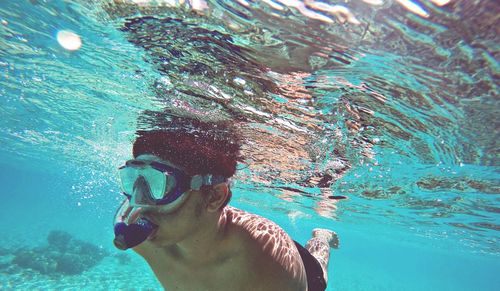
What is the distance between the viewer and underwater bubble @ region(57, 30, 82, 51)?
6.74 m

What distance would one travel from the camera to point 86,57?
7.70 metres

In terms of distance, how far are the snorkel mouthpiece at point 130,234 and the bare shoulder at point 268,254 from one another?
4.54 ft

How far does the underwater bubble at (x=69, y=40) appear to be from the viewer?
674 cm

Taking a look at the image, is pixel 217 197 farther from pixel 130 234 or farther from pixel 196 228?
pixel 130 234

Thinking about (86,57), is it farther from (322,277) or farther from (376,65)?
(322,277)

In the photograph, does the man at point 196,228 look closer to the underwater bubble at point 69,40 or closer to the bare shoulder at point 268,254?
the bare shoulder at point 268,254

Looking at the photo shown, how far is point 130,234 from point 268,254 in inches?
77.0

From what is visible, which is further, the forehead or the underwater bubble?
the underwater bubble

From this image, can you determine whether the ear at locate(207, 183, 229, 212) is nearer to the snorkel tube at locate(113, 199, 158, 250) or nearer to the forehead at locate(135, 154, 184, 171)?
the forehead at locate(135, 154, 184, 171)

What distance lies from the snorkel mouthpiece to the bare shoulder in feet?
4.54

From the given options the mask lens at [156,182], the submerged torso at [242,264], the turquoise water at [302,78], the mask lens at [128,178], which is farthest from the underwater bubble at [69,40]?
the submerged torso at [242,264]

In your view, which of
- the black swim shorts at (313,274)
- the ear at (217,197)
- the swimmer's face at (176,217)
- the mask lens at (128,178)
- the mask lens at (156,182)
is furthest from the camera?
the black swim shorts at (313,274)

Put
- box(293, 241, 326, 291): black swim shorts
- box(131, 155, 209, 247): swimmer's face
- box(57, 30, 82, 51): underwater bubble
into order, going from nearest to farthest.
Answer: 1. box(131, 155, 209, 247): swimmer's face
2. box(293, 241, 326, 291): black swim shorts
3. box(57, 30, 82, 51): underwater bubble

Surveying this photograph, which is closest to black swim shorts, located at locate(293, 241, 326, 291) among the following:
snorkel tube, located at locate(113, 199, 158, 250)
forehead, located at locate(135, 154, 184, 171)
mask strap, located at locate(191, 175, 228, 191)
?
mask strap, located at locate(191, 175, 228, 191)
